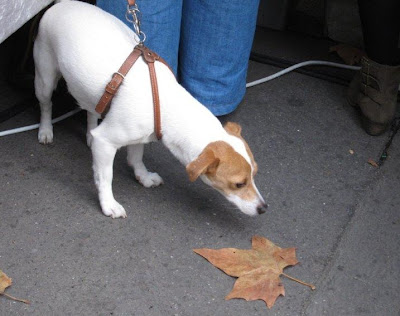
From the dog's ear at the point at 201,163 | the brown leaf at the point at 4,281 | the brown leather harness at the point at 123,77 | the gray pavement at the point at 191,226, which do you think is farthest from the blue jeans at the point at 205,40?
the brown leaf at the point at 4,281

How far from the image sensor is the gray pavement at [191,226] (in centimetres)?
279

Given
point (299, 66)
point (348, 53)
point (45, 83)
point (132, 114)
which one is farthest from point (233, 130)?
point (348, 53)

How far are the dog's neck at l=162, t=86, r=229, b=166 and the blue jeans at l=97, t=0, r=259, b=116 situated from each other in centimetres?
74

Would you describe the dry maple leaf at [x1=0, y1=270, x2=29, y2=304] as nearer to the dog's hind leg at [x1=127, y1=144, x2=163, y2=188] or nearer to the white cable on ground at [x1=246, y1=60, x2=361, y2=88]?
the dog's hind leg at [x1=127, y1=144, x2=163, y2=188]

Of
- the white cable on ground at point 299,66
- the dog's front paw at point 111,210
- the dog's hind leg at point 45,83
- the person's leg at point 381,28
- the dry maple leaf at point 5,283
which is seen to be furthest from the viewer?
the white cable on ground at point 299,66

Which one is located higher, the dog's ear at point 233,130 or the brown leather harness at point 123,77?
the brown leather harness at point 123,77

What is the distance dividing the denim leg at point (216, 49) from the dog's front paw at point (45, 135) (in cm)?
87

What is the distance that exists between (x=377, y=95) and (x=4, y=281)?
2.41 metres

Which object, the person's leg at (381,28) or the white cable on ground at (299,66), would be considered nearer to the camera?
the person's leg at (381,28)

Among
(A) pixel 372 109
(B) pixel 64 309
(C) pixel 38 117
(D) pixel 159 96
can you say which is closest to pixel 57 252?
(B) pixel 64 309

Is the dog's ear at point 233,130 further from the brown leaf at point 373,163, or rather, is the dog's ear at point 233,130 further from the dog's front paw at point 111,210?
the brown leaf at point 373,163

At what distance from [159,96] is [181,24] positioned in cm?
100

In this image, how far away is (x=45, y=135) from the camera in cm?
364

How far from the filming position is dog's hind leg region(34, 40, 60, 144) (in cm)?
327
